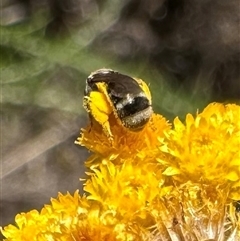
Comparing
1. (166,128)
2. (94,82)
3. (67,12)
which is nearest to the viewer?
(166,128)

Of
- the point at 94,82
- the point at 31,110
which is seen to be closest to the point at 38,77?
the point at 31,110

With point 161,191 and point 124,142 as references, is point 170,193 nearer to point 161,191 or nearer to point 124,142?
point 161,191

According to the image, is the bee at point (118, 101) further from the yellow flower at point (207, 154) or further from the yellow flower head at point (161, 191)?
the yellow flower at point (207, 154)

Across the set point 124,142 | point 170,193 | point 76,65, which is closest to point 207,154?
point 170,193

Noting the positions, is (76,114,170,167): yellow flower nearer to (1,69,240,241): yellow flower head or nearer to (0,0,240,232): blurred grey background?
(1,69,240,241): yellow flower head

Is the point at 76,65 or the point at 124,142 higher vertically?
the point at 76,65

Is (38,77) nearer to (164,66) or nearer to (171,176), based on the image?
(164,66)
